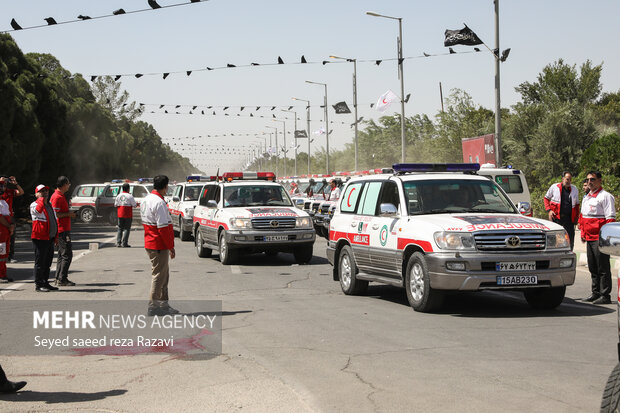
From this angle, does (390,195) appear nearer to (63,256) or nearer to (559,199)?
(559,199)

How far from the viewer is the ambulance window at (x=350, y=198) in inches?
541

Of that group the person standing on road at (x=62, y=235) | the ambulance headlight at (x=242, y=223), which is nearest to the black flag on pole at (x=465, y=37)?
the ambulance headlight at (x=242, y=223)

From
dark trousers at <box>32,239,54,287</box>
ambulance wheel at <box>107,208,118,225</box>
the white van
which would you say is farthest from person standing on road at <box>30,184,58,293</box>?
ambulance wheel at <box>107,208,118,225</box>

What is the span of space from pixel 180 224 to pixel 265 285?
13586 millimetres

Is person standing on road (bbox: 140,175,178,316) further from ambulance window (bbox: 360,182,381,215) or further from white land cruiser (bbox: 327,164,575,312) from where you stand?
ambulance window (bbox: 360,182,381,215)

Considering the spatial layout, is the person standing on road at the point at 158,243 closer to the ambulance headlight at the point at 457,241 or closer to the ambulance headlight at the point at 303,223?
the ambulance headlight at the point at 457,241

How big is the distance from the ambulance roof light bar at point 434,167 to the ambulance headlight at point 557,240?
7.70 feet

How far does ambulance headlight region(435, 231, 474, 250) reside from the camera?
1069 cm

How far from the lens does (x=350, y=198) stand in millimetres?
13984

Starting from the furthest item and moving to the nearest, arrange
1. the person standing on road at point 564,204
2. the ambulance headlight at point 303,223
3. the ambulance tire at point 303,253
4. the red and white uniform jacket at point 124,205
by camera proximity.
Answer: the red and white uniform jacket at point 124,205
the ambulance tire at point 303,253
the ambulance headlight at point 303,223
the person standing on road at point 564,204

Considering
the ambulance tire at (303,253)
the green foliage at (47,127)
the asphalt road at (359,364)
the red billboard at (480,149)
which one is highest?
the green foliage at (47,127)

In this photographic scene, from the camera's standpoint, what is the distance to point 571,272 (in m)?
10.9

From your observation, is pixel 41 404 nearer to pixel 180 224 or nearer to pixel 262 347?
pixel 262 347

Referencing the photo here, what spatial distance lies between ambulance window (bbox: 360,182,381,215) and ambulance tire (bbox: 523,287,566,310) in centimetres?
264
